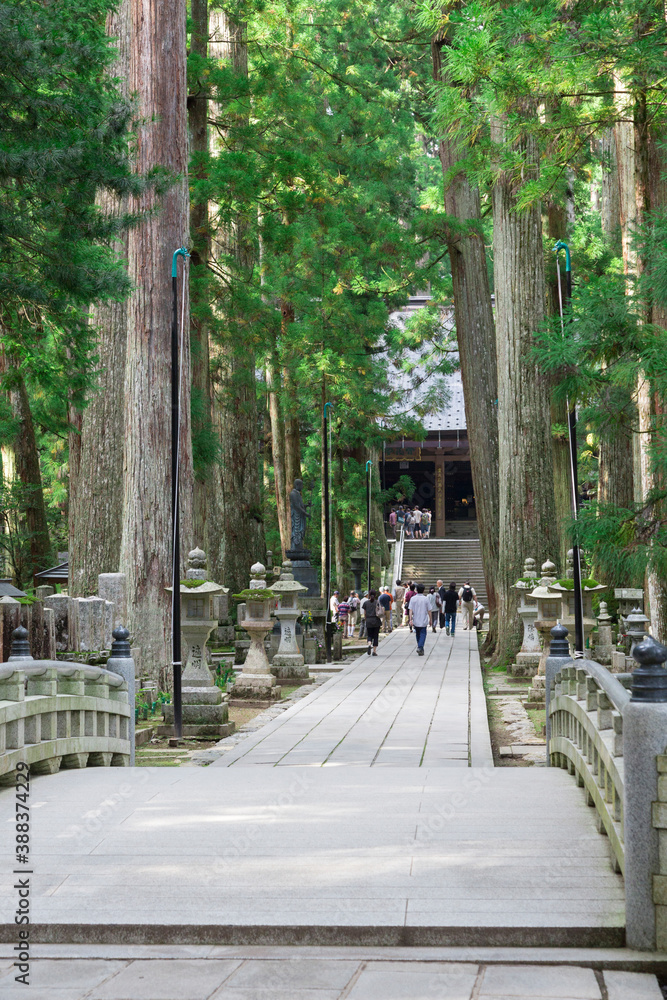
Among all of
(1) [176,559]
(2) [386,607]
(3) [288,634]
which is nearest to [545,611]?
(3) [288,634]

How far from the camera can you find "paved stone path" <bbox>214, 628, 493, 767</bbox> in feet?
32.6

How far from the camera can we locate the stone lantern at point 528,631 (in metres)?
16.9

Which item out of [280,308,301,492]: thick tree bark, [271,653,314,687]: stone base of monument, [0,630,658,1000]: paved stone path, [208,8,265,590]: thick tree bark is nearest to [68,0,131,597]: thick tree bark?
[271,653,314,687]: stone base of monument

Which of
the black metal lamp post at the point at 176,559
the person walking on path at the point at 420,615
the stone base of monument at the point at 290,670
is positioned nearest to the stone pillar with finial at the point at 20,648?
the black metal lamp post at the point at 176,559

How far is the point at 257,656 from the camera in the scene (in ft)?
48.9

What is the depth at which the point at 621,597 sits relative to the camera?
16.7m

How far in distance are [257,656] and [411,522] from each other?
30692 millimetres

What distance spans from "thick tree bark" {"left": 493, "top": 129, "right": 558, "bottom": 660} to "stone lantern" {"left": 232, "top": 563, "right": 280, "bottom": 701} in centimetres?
493

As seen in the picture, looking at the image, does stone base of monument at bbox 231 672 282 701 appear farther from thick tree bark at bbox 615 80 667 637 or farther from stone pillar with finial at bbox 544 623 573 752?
stone pillar with finial at bbox 544 623 573 752

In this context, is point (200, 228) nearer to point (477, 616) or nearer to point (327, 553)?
point (327, 553)

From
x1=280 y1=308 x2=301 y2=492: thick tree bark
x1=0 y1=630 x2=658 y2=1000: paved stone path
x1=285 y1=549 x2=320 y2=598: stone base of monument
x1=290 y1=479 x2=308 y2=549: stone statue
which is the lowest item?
x1=0 y1=630 x2=658 y2=1000: paved stone path

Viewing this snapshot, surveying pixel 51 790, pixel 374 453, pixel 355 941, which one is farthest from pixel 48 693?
pixel 374 453

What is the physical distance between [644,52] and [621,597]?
31.5ft

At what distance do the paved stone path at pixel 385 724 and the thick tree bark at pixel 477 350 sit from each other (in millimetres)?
3033
